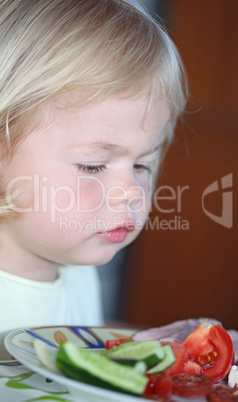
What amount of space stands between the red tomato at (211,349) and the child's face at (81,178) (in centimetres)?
24

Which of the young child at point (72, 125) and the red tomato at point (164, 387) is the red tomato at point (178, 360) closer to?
the red tomato at point (164, 387)

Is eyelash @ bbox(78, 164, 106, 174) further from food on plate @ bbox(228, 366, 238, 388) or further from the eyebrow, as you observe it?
food on plate @ bbox(228, 366, 238, 388)

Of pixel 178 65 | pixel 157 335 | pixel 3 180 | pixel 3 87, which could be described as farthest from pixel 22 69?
pixel 157 335

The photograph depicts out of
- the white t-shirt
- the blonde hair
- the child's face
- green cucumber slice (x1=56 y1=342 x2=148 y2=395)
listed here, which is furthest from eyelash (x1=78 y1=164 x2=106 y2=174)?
green cucumber slice (x1=56 y1=342 x2=148 y2=395)

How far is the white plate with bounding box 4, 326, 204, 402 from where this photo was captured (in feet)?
1.71

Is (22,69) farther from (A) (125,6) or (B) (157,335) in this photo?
(B) (157,335)

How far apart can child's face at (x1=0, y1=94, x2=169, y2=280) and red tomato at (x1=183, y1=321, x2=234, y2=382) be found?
0.24 meters

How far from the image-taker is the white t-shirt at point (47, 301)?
3.00 ft

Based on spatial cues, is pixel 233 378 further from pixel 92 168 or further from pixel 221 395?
pixel 92 168

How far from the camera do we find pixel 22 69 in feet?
2.73

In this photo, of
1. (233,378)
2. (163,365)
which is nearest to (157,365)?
(163,365)

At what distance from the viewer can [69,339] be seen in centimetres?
78

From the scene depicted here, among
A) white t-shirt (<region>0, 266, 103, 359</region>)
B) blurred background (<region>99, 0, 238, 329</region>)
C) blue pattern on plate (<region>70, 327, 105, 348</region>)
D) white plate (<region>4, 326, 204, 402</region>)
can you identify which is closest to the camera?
white plate (<region>4, 326, 204, 402</region>)

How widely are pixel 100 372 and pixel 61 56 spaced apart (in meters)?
0.50
